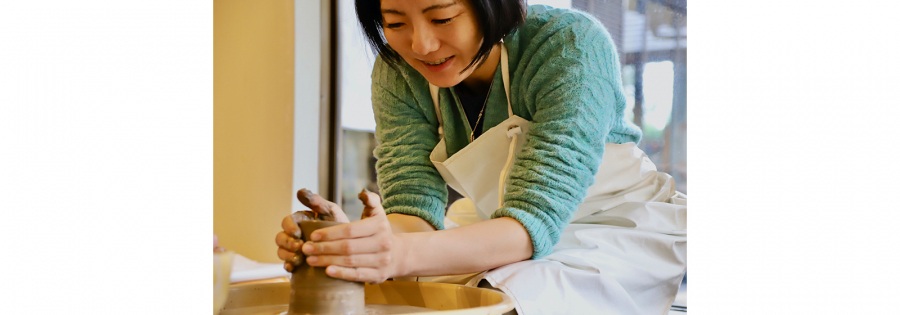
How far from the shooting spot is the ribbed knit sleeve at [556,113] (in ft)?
3.37

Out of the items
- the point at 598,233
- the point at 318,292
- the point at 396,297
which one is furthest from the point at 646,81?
the point at 318,292

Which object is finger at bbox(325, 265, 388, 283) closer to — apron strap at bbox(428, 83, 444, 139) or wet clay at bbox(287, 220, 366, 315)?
wet clay at bbox(287, 220, 366, 315)

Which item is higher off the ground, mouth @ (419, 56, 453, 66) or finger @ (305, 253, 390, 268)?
mouth @ (419, 56, 453, 66)

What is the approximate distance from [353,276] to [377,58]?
0.25m

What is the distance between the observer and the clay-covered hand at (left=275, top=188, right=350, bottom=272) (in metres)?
0.91

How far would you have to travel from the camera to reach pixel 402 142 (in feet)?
3.38

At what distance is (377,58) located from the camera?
1.02 m

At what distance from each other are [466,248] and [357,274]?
140 millimetres

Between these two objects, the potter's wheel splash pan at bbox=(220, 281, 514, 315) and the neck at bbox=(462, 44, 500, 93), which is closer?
the potter's wheel splash pan at bbox=(220, 281, 514, 315)

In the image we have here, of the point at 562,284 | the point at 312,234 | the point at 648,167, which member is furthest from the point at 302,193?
the point at 648,167

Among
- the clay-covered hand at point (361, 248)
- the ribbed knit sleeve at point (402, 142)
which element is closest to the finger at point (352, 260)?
the clay-covered hand at point (361, 248)

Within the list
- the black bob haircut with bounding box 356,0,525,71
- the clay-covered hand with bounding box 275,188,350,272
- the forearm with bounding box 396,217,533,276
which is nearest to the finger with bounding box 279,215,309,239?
the clay-covered hand with bounding box 275,188,350,272

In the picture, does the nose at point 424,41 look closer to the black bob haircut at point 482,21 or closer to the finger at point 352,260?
the black bob haircut at point 482,21
